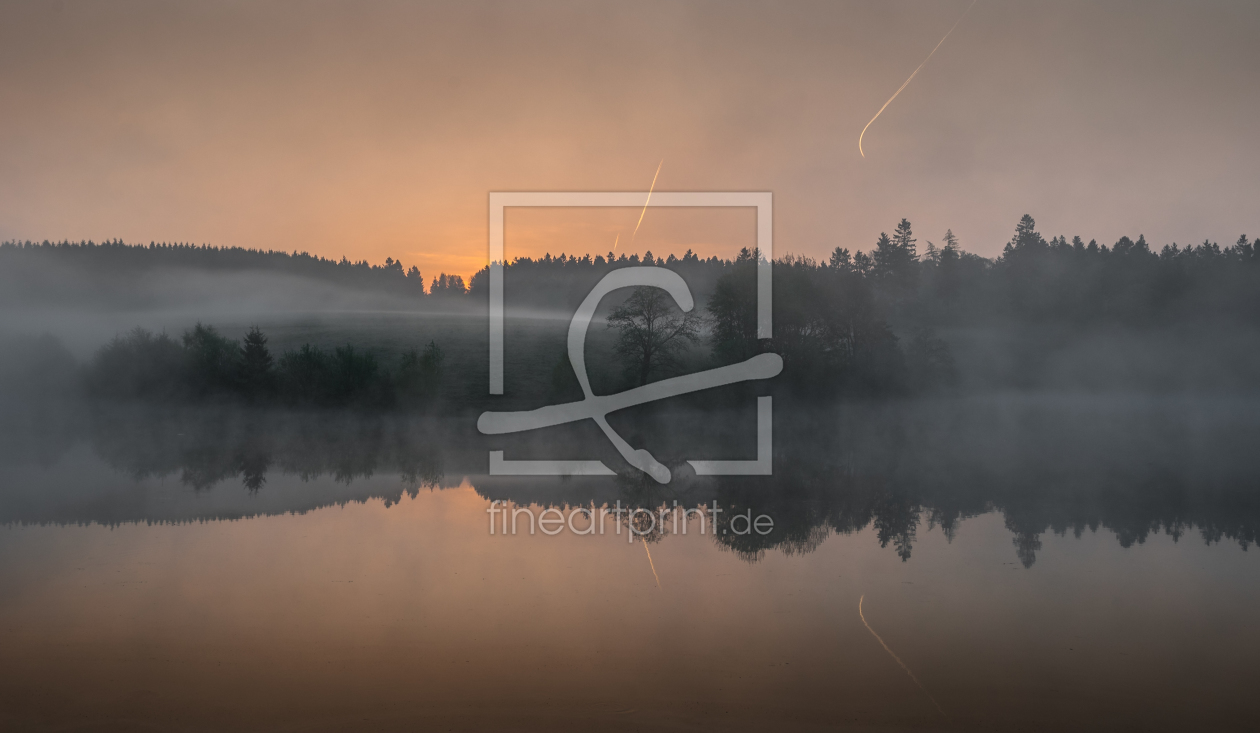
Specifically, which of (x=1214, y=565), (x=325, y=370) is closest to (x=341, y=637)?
(x=1214, y=565)

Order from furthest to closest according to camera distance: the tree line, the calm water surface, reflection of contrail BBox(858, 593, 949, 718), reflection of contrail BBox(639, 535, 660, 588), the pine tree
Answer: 1. the pine tree
2. the tree line
3. reflection of contrail BBox(639, 535, 660, 588)
4. reflection of contrail BBox(858, 593, 949, 718)
5. the calm water surface

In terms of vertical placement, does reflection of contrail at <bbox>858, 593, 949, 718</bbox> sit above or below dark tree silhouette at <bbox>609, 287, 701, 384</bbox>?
below

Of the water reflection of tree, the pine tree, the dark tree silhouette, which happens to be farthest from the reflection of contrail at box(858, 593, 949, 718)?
the pine tree

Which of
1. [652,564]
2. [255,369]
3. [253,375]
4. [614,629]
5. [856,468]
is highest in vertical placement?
[255,369]

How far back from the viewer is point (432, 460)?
40156 millimetres

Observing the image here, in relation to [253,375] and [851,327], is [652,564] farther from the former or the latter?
[253,375]

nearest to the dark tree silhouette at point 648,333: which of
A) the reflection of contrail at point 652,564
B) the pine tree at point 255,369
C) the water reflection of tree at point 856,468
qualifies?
the water reflection of tree at point 856,468

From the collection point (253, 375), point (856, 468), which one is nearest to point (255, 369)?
point (253, 375)

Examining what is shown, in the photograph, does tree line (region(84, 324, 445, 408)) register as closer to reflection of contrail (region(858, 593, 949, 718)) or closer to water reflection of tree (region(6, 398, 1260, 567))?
water reflection of tree (region(6, 398, 1260, 567))

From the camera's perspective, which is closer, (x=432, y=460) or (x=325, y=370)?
(x=432, y=460)

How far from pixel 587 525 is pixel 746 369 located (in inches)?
1392

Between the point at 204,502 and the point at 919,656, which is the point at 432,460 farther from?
the point at 919,656

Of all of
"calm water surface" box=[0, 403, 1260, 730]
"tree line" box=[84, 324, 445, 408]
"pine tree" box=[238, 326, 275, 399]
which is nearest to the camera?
"calm water surface" box=[0, 403, 1260, 730]

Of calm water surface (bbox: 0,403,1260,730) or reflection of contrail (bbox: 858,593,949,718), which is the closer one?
calm water surface (bbox: 0,403,1260,730)
